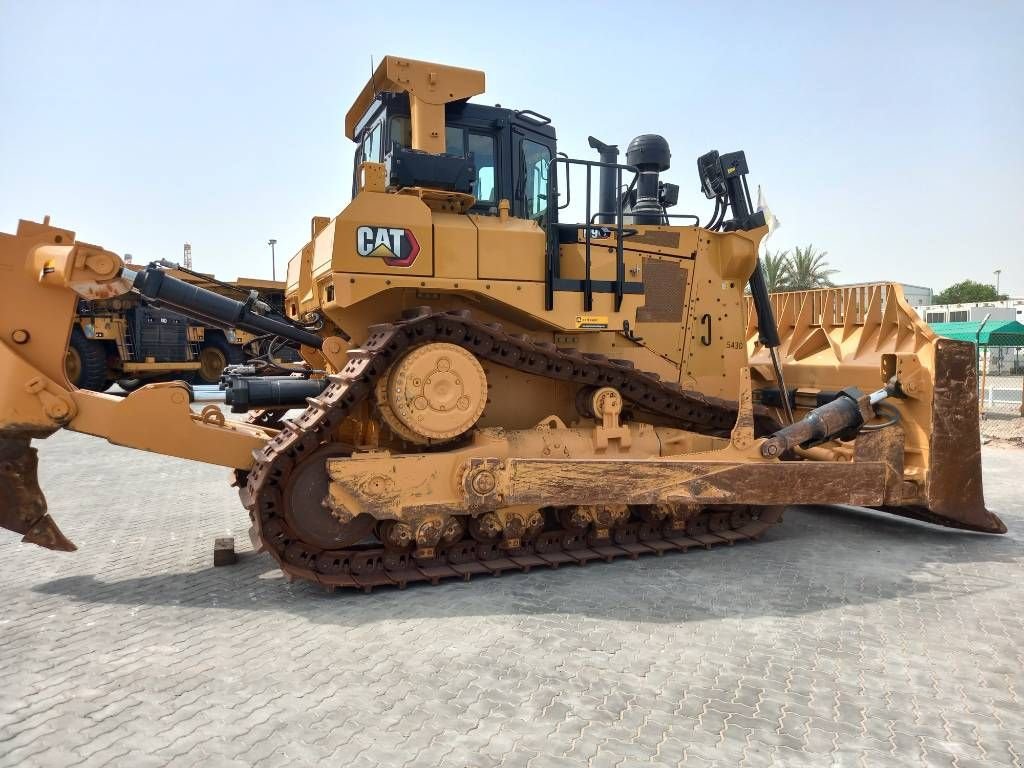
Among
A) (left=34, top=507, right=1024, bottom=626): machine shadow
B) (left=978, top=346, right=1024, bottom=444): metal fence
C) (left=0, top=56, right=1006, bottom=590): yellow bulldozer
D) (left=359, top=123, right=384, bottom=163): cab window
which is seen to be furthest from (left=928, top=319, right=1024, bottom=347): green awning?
(left=359, top=123, right=384, bottom=163): cab window

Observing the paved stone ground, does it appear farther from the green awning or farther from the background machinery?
the background machinery

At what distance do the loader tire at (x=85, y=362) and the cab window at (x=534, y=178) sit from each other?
1656cm

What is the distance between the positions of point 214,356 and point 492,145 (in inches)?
717

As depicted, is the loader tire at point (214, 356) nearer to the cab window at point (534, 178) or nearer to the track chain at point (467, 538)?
the cab window at point (534, 178)

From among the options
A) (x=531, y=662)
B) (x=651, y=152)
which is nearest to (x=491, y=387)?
(x=531, y=662)

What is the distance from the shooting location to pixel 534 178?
677 cm

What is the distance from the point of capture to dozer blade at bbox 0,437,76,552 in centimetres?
518

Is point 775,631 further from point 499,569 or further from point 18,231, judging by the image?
point 18,231

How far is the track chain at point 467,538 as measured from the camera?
5098 mm

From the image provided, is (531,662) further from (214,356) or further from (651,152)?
(214,356)

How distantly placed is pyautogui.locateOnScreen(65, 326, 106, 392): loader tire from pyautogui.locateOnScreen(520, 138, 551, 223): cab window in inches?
652

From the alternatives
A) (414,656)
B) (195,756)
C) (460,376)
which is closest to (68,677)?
(195,756)

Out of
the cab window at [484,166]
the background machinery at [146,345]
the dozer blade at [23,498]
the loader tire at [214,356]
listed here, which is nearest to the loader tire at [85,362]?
the background machinery at [146,345]

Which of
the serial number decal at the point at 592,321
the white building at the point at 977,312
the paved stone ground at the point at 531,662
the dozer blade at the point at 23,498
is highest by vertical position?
the white building at the point at 977,312
